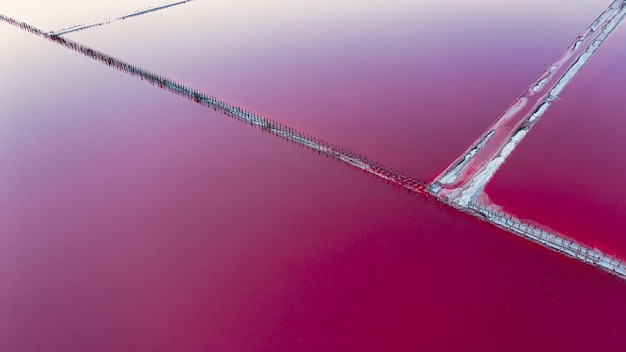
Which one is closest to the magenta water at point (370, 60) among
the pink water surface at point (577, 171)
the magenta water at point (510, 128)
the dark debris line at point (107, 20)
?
the magenta water at point (510, 128)

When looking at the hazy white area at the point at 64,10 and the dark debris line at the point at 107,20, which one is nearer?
the dark debris line at the point at 107,20

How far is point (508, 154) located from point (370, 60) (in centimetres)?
1027

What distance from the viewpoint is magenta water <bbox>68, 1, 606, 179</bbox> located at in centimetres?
2100

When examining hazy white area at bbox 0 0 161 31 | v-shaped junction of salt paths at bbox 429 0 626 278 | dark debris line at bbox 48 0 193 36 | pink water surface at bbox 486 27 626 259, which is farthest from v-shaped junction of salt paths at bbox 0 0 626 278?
hazy white area at bbox 0 0 161 31

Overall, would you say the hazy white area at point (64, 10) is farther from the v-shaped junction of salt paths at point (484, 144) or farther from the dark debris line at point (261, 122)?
the v-shaped junction of salt paths at point (484, 144)

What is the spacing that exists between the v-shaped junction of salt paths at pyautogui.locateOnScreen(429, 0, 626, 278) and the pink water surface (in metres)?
0.40

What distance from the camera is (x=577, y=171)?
18047mm

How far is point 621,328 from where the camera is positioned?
492 inches

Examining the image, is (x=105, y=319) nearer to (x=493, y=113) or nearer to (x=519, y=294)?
(x=519, y=294)

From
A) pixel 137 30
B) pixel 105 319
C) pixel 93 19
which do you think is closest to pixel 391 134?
pixel 105 319

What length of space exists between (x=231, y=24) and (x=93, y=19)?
33.2 feet

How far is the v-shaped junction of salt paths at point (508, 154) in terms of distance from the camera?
49.2 feet

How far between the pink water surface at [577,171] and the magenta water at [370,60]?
88.9 inches

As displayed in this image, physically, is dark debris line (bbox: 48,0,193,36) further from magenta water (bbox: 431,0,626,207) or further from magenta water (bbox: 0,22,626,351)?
magenta water (bbox: 431,0,626,207)
